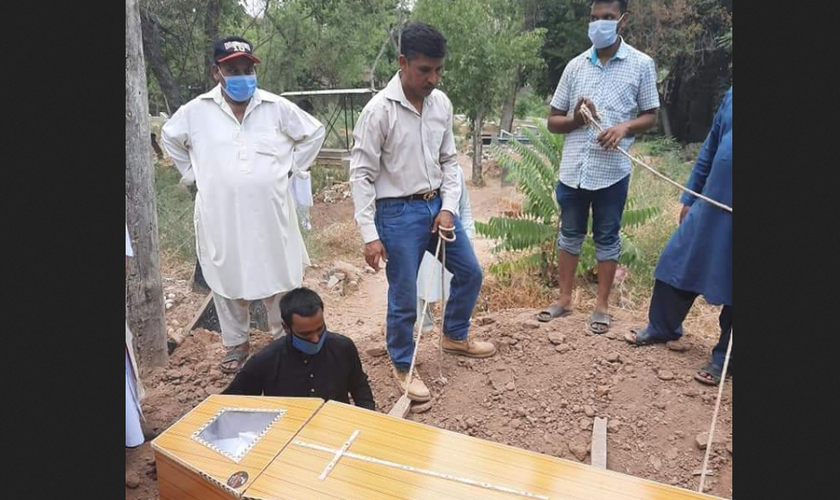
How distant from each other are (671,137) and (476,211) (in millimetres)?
7022

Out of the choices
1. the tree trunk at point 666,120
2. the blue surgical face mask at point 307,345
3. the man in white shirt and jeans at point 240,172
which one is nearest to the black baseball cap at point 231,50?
the man in white shirt and jeans at point 240,172

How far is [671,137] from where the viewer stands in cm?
1565

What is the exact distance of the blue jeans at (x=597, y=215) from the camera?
3.50 m

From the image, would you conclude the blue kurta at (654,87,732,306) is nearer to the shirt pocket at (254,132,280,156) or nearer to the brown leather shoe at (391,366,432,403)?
the brown leather shoe at (391,366,432,403)

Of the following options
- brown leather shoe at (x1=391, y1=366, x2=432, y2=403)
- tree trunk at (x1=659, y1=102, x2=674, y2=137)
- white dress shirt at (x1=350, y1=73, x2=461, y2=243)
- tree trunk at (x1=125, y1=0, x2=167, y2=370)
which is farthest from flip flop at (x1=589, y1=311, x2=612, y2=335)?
tree trunk at (x1=659, y1=102, x2=674, y2=137)

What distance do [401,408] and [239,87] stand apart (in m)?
2.03

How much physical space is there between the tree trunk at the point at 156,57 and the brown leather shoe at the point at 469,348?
742 centimetres

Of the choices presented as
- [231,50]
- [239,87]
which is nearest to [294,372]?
[239,87]

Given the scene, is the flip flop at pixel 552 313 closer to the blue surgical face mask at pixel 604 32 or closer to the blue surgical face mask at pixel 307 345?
the blue surgical face mask at pixel 604 32

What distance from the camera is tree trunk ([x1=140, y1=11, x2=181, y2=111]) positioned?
8.73 m

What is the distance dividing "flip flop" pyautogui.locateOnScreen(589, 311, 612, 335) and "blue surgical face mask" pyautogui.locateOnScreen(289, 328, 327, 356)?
6.30 ft

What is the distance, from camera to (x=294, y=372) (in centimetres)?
259

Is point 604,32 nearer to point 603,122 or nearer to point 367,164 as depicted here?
point 603,122

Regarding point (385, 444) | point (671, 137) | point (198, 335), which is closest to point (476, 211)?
point (671, 137)
